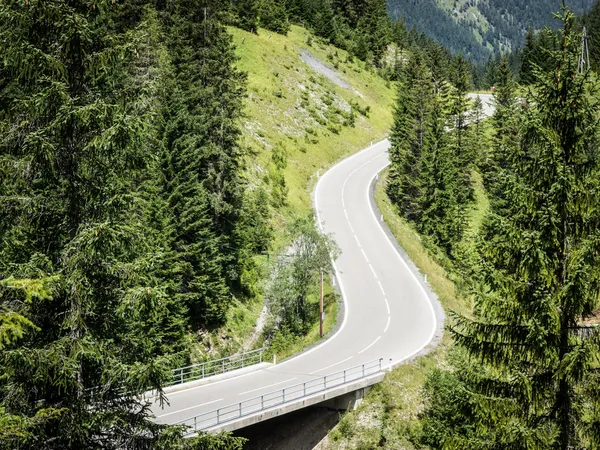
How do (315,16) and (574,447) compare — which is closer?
(574,447)

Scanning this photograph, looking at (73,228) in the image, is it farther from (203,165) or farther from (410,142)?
(410,142)

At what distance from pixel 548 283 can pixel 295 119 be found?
187 ft

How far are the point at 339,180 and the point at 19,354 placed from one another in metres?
53.0

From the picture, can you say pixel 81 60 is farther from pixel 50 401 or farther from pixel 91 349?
pixel 50 401

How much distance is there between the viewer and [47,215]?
1019cm

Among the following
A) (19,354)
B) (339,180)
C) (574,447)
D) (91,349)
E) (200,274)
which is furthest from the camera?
(339,180)

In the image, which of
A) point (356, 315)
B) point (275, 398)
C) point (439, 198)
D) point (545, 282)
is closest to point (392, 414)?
point (275, 398)

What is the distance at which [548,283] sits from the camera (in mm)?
11172

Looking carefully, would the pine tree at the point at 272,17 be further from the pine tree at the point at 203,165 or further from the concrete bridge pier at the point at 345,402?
the concrete bridge pier at the point at 345,402

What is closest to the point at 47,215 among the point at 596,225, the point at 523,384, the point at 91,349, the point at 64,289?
the point at 64,289

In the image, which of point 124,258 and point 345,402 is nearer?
point 124,258

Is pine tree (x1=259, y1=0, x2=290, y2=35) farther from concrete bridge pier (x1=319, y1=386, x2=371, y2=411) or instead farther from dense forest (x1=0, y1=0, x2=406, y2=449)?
dense forest (x1=0, y1=0, x2=406, y2=449)

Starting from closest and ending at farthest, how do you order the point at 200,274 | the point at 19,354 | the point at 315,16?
the point at 19,354 → the point at 200,274 → the point at 315,16

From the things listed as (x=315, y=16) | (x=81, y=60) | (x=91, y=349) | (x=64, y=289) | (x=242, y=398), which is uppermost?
(x=315, y=16)
